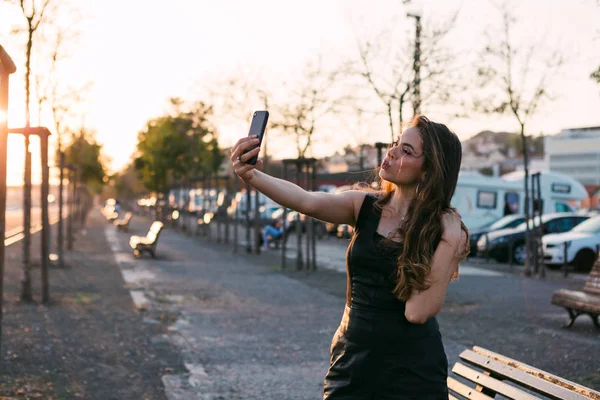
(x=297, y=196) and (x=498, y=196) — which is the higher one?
(x=498, y=196)

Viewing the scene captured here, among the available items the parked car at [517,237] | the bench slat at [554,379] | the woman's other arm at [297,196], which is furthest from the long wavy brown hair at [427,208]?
the parked car at [517,237]

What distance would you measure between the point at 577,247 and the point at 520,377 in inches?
738

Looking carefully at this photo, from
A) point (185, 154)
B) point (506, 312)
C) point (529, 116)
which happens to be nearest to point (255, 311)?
point (506, 312)

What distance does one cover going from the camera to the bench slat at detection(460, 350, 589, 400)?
12.2ft

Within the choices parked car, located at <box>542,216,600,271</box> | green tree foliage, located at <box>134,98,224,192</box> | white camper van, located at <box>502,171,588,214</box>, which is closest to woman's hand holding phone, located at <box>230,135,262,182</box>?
parked car, located at <box>542,216,600,271</box>

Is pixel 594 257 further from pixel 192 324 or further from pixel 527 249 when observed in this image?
pixel 192 324

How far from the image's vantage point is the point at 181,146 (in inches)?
2024

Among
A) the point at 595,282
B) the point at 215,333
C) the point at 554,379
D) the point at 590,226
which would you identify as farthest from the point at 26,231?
the point at 590,226

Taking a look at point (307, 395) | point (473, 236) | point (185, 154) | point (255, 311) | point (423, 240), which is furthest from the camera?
point (185, 154)

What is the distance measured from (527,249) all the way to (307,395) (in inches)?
546

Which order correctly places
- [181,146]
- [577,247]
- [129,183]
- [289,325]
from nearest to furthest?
[289,325]
[577,247]
[181,146]
[129,183]

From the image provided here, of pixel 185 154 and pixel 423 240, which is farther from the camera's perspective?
pixel 185 154

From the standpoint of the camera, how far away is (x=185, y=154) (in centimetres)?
5153

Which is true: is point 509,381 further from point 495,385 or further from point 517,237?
point 517,237
